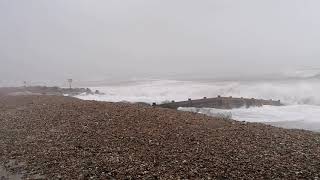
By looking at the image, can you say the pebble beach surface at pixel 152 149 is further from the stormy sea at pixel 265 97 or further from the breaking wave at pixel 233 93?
the breaking wave at pixel 233 93

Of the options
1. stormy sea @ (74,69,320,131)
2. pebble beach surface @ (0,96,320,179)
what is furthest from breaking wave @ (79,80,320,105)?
pebble beach surface @ (0,96,320,179)

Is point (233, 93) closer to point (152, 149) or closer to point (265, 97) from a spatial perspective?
point (265, 97)

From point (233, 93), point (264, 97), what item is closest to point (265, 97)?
point (264, 97)

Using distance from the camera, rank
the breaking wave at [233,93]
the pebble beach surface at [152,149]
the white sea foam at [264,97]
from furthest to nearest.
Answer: the breaking wave at [233,93] < the white sea foam at [264,97] < the pebble beach surface at [152,149]

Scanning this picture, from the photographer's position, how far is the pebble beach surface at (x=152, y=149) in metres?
10.2

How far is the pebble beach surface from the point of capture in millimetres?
10242

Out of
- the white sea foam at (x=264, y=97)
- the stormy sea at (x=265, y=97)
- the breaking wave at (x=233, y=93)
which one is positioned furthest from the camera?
the breaking wave at (x=233, y=93)

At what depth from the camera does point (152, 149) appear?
12352 millimetres

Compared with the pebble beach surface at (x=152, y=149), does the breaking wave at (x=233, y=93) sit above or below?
above

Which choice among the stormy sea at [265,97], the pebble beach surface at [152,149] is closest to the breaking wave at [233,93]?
the stormy sea at [265,97]

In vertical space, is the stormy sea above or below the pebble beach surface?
above

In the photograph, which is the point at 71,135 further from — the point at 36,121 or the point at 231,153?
the point at 231,153

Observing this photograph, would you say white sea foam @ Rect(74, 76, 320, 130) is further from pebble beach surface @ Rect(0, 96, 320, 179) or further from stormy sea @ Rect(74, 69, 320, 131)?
pebble beach surface @ Rect(0, 96, 320, 179)

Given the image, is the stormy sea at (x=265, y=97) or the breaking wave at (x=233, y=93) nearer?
the stormy sea at (x=265, y=97)
